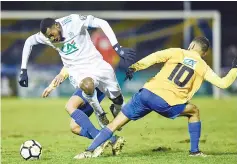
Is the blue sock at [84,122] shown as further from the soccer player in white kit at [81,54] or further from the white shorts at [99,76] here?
the white shorts at [99,76]

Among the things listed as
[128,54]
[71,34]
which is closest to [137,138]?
[71,34]

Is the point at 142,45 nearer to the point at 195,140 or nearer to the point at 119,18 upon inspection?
the point at 119,18

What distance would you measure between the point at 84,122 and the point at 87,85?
611 mm

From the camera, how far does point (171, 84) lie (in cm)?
875

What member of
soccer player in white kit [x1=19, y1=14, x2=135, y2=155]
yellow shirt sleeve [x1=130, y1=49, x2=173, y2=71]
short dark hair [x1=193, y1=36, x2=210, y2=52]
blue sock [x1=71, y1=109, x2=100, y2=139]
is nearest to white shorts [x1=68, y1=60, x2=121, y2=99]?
soccer player in white kit [x1=19, y1=14, x2=135, y2=155]

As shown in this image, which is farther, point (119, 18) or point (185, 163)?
point (119, 18)

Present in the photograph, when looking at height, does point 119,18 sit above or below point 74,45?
below

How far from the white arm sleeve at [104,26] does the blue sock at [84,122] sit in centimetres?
111

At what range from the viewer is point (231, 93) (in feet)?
93.7

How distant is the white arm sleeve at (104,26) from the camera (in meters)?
9.30

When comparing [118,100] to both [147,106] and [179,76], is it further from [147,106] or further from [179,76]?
[179,76]

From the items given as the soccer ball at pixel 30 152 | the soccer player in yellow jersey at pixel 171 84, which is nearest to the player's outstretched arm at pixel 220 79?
the soccer player in yellow jersey at pixel 171 84

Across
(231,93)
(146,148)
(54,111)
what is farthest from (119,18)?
(146,148)

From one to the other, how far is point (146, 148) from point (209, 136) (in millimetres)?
2354
